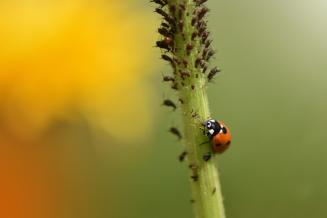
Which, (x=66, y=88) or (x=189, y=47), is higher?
(x=66, y=88)

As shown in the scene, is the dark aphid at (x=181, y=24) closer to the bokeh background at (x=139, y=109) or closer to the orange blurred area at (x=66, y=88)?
the bokeh background at (x=139, y=109)

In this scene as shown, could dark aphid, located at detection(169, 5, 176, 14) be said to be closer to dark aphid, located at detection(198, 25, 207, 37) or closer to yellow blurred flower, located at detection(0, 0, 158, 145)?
dark aphid, located at detection(198, 25, 207, 37)

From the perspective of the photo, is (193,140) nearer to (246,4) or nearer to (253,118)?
(253,118)

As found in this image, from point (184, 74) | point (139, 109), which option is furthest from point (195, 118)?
point (139, 109)

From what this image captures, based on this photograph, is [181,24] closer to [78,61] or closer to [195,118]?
[195,118]

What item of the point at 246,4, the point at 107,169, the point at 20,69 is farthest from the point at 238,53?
the point at 20,69

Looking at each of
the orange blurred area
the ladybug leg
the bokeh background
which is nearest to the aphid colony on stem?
the ladybug leg
